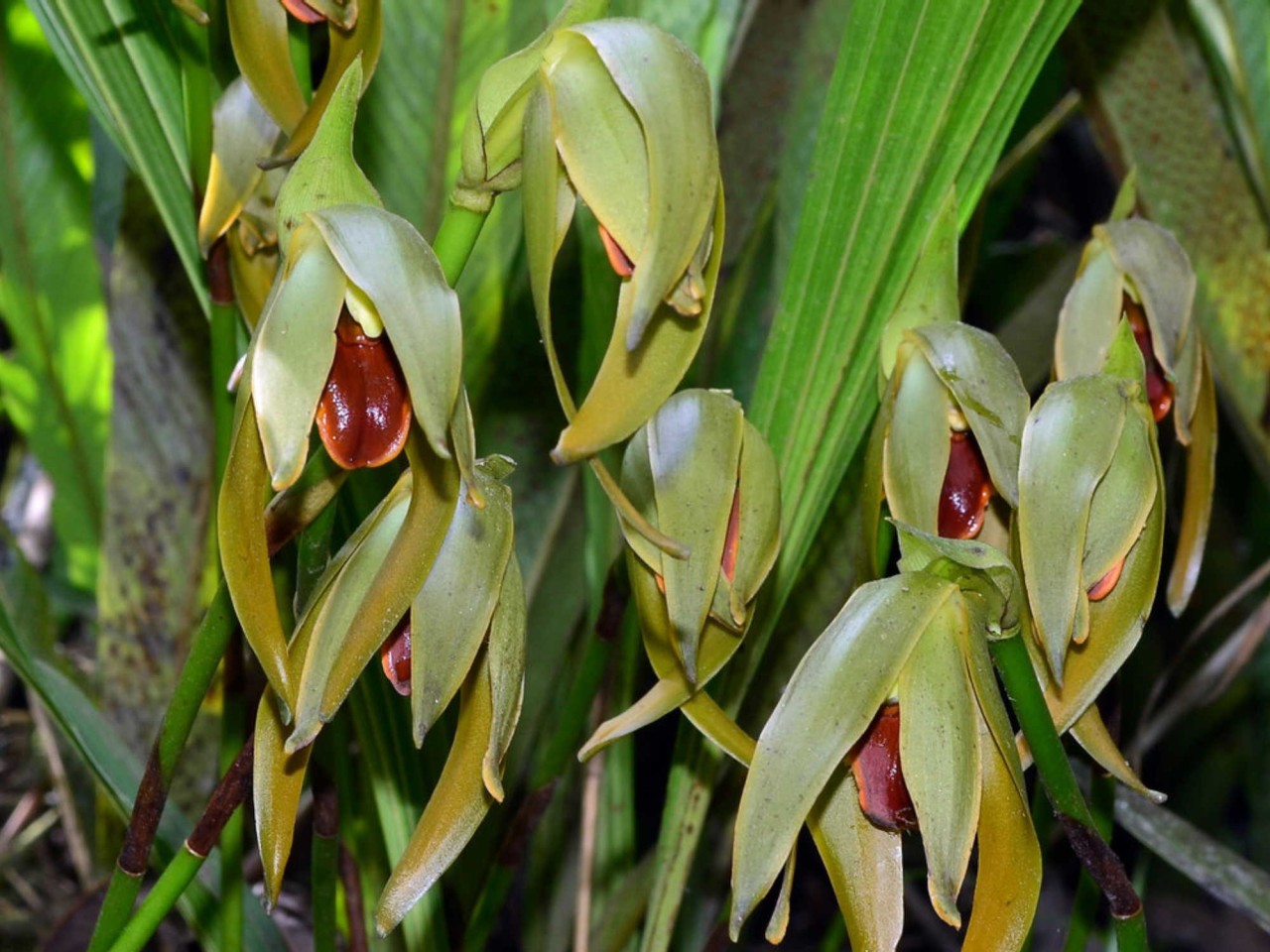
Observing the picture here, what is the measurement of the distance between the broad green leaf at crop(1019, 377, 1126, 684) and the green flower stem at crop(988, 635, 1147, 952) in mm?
16

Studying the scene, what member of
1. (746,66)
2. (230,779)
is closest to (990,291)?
(746,66)

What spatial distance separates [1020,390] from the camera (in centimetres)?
44

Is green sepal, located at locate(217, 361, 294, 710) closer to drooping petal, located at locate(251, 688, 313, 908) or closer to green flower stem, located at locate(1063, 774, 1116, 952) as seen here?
drooping petal, located at locate(251, 688, 313, 908)

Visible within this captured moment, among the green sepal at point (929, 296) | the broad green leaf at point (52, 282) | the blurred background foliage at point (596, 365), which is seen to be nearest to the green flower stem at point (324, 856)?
the blurred background foliage at point (596, 365)

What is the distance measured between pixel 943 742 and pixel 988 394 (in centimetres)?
12

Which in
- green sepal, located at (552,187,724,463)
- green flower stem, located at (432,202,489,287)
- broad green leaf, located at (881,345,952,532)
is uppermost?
green flower stem, located at (432,202,489,287)

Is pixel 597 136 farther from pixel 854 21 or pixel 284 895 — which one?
pixel 284 895

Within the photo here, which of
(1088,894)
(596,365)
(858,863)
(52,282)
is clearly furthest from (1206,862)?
(52,282)

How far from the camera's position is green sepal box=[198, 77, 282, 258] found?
0.48 m

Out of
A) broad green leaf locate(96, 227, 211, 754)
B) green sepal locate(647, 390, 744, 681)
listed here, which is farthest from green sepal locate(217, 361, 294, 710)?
broad green leaf locate(96, 227, 211, 754)

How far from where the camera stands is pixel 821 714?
0.38 metres

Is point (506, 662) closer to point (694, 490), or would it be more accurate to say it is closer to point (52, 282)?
point (694, 490)

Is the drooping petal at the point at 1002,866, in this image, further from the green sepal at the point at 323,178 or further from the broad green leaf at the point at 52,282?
the broad green leaf at the point at 52,282

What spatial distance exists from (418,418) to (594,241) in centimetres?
27
